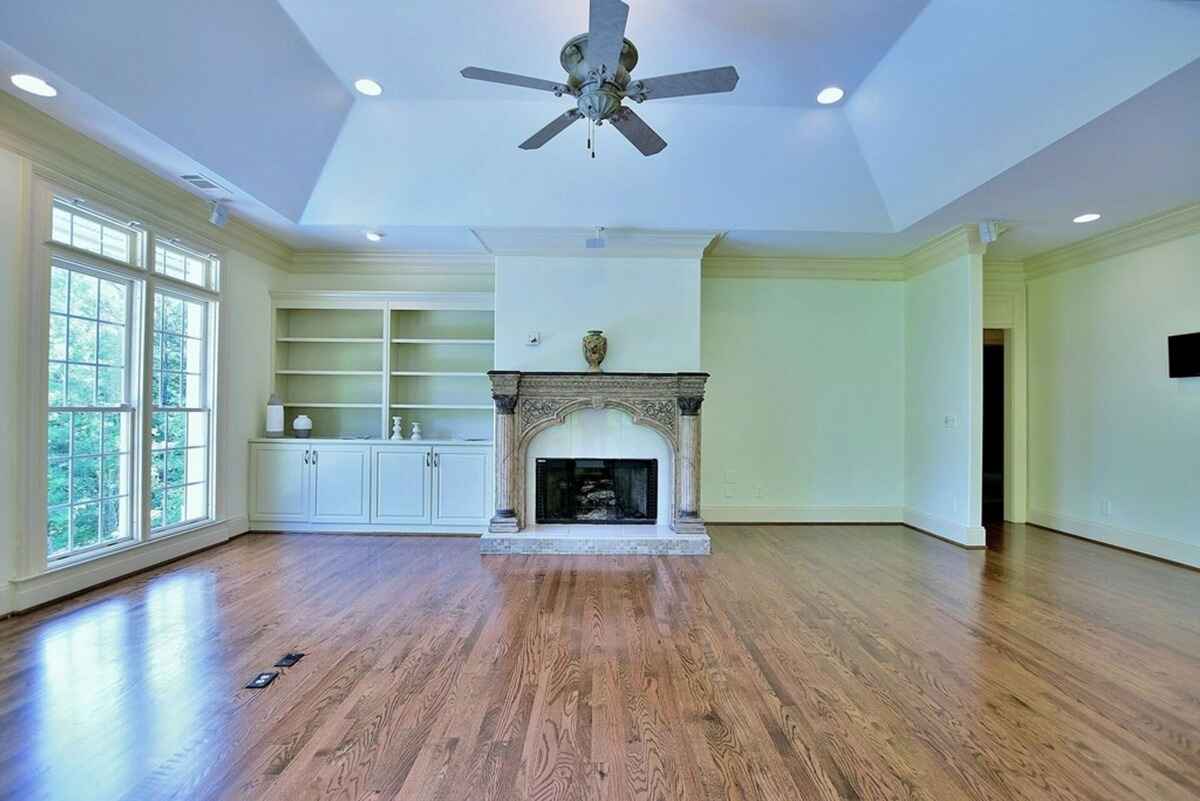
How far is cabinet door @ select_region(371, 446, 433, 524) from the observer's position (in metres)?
5.04

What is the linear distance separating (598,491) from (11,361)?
4.14 m

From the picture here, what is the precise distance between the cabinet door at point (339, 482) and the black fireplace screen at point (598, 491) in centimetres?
176

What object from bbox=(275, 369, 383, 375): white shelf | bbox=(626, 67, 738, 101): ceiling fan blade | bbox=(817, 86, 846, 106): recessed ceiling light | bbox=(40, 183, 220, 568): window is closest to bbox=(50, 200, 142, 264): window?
bbox=(40, 183, 220, 568): window

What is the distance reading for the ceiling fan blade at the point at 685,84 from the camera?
237cm

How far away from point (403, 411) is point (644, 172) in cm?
351

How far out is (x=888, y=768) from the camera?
1801 millimetres

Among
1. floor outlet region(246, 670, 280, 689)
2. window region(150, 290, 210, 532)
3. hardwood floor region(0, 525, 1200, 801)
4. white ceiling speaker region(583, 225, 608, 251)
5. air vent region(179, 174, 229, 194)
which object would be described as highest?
air vent region(179, 174, 229, 194)

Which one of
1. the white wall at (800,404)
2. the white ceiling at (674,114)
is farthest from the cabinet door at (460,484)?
the white wall at (800,404)

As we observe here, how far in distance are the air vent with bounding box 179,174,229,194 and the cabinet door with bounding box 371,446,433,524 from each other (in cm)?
249

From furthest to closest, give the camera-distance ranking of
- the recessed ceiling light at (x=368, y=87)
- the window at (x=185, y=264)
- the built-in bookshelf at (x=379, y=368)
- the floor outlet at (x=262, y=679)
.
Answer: the built-in bookshelf at (x=379, y=368) < the window at (x=185, y=264) < the recessed ceiling light at (x=368, y=87) < the floor outlet at (x=262, y=679)

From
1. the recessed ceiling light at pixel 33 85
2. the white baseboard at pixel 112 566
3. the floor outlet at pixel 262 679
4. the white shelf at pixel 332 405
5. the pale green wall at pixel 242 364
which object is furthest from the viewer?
the white shelf at pixel 332 405

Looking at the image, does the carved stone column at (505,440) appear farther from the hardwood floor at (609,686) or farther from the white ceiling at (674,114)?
the white ceiling at (674,114)

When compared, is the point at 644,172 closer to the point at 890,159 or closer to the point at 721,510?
the point at 890,159

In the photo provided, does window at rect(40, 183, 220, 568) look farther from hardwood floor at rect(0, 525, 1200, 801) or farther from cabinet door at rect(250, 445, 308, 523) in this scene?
hardwood floor at rect(0, 525, 1200, 801)
